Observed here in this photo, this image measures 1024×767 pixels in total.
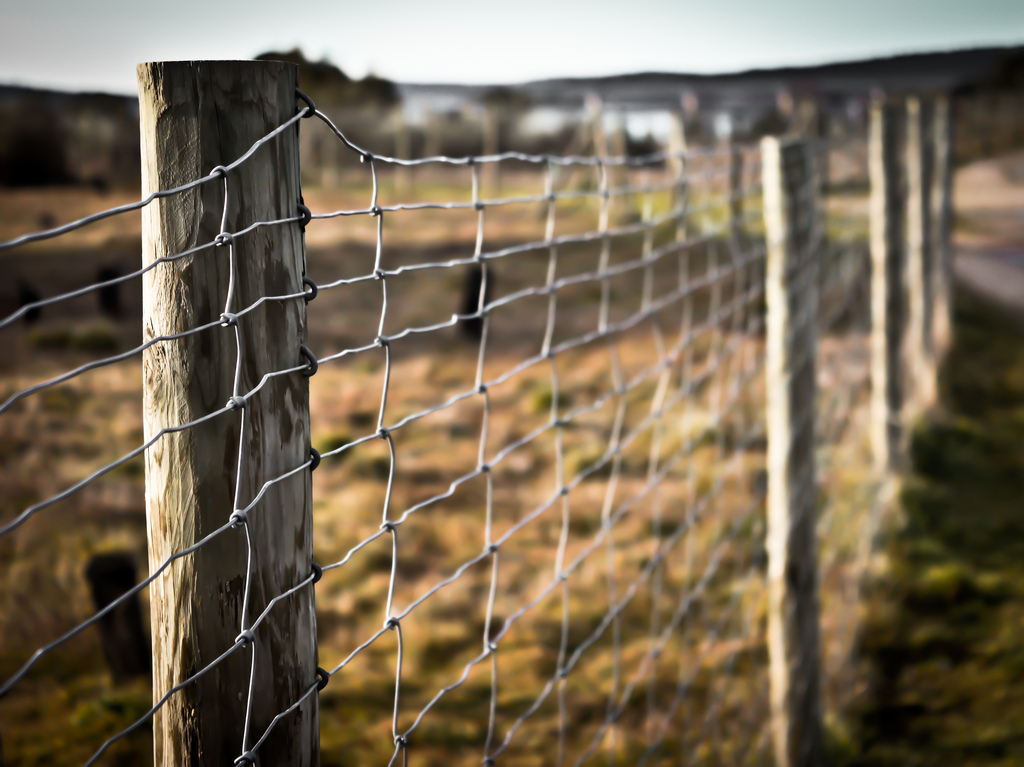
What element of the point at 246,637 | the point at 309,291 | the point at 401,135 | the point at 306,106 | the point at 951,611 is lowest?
the point at 951,611

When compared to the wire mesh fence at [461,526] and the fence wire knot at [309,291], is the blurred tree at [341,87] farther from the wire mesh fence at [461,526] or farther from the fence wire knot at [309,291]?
the fence wire knot at [309,291]

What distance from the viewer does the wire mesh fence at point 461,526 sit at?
0.94 metres

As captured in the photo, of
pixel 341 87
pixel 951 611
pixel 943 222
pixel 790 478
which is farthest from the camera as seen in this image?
pixel 341 87

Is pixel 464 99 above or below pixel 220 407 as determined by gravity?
above

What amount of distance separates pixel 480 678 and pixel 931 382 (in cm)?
392

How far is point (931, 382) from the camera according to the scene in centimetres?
568

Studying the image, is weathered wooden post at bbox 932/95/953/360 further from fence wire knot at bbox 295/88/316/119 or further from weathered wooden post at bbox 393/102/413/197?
weathered wooden post at bbox 393/102/413/197

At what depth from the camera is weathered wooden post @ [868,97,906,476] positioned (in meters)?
4.19

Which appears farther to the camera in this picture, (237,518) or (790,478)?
(790,478)

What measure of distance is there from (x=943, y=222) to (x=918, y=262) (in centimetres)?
133

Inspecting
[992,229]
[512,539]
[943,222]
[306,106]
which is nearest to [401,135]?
[992,229]

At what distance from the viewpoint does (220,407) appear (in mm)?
897

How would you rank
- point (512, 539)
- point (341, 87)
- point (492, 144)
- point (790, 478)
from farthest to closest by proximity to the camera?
point (341, 87) → point (492, 144) → point (512, 539) → point (790, 478)

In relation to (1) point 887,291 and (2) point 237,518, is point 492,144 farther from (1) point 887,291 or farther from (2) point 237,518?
(2) point 237,518
